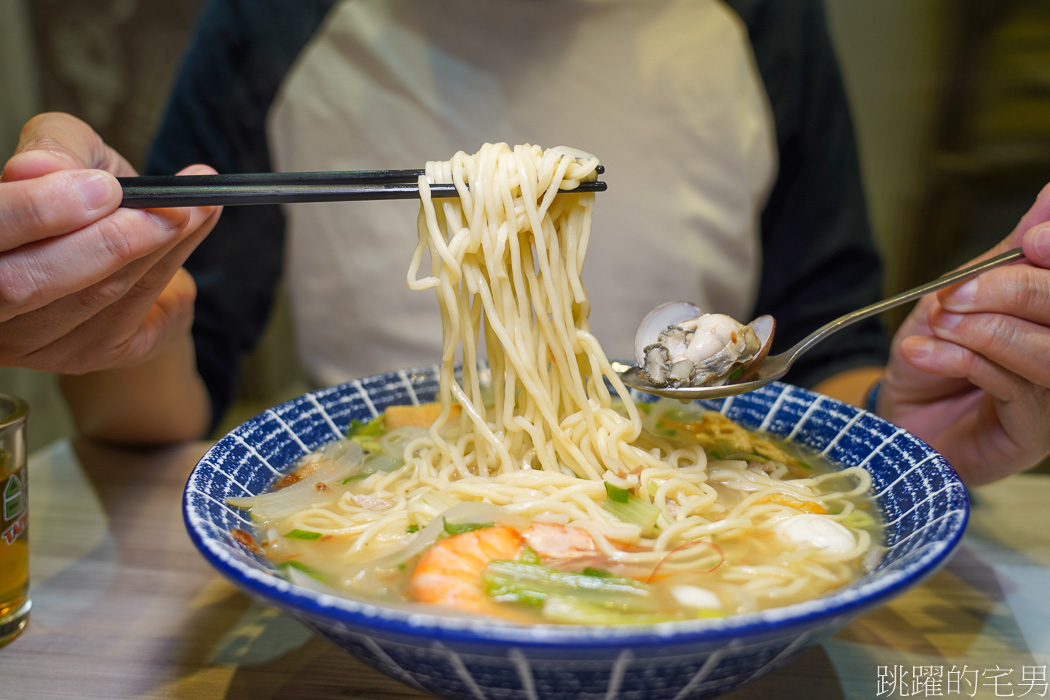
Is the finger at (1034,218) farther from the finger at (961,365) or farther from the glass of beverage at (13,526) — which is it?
the glass of beverage at (13,526)

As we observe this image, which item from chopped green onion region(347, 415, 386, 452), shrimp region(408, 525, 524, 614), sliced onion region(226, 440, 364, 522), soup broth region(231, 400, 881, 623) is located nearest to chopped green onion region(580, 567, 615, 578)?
soup broth region(231, 400, 881, 623)

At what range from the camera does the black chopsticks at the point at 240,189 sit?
1.25 meters

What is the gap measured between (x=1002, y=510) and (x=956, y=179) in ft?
13.3

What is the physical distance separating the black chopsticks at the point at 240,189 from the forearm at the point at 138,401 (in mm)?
872

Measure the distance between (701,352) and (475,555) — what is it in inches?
26.5

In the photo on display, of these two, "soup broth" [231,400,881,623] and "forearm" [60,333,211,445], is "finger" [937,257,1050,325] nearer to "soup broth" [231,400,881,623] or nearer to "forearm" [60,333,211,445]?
"soup broth" [231,400,881,623]

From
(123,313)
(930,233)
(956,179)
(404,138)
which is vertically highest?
(404,138)

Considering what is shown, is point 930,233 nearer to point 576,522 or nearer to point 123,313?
point 576,522

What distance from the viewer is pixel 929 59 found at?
5.26 meters

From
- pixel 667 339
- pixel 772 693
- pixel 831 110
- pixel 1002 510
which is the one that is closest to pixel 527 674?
pixel 772 693

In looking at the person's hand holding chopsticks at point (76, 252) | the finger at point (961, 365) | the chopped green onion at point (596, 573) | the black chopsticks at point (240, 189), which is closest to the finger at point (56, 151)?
the person's hand holding chopsticks at point (76, 252)

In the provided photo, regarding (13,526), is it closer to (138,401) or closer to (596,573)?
(138,401)

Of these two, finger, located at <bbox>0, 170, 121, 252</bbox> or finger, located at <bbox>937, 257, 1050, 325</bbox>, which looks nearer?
finger, located at <bbox>0, 170, 121, 252</bbox>

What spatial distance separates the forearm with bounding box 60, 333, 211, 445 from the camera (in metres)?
2.11
